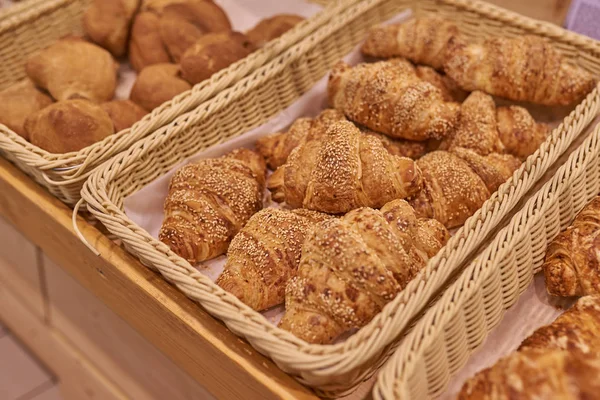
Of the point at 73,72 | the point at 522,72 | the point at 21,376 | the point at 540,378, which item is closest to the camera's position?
the point at 540,378

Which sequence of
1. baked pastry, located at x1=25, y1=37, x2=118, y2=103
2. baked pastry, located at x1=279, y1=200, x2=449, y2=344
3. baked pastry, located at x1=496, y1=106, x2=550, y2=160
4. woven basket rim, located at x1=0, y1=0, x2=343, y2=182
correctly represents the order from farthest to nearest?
baked pastry, located at x1=25, y1=37, x2=118, y2=103, baked pastry, located at x1=496, y1=106, x2=550, y2=160, woven basket rim, located at x1=0, y1=0, x2=343, y2=182, baked pastry, located at x1=279, y1=200, x2=449, y2=344

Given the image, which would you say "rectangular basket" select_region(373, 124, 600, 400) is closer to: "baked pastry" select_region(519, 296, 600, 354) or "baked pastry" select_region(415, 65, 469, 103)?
"baked pastry" select_region(519, 296, 600, 354)

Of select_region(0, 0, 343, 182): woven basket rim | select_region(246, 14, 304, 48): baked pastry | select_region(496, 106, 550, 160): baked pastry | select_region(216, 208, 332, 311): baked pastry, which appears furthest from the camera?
select_region(246, 14, 304, 48): baked pastry

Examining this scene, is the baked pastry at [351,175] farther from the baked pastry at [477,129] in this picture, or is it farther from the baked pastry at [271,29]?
the baked pastry at [271,29]

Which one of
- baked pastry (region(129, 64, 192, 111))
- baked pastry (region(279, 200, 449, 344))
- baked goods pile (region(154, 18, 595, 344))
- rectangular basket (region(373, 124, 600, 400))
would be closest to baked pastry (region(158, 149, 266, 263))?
baked goods pile (region(154, 18, 595, 344))

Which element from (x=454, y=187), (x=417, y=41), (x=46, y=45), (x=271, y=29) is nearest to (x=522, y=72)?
(x=417, y=41)

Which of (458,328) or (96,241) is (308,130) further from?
(458,328)

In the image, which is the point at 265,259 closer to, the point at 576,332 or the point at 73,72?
the point at 576,332

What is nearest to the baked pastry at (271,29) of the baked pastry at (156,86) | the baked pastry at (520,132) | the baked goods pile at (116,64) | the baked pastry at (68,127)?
the baked goods pile at (116,64)
